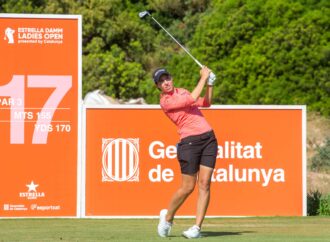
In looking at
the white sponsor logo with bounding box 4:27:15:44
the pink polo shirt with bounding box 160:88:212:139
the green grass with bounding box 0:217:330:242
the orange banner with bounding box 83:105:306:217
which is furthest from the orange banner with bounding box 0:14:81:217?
the pink polo shirt with bounding box 160:88:212:139

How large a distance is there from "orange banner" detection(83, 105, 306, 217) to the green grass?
44 centimetres

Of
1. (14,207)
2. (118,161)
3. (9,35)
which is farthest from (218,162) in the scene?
(9,35)

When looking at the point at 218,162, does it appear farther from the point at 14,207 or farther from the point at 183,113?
the point at 183,113

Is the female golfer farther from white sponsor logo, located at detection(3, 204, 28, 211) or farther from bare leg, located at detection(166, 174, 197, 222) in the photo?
white sponsor logo, located at detection(3, 204, 28, 211)

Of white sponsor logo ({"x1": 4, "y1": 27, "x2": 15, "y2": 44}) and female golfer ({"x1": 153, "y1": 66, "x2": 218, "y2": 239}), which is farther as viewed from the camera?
white sponsor logo ({"x1": 4, "y1": 27, "x2": 15, "y2": 44})

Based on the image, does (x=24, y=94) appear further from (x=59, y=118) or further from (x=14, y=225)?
(x=14, y=225)

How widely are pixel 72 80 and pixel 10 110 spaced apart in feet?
2.99

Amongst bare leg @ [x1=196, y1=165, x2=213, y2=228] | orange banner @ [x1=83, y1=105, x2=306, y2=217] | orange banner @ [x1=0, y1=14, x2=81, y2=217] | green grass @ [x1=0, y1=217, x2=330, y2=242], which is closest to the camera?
green grass @ [x1=0, y1=217, x2=330, y2=242]

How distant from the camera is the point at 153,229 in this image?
45.6 feet

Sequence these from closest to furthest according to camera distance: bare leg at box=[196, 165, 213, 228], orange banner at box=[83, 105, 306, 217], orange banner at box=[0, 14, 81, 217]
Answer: bare leg at box=[196, 165, 213, 228]
orange banner at box=[0, 14, 81, 217]
orange banner at box=[83, 105, 306, 217]

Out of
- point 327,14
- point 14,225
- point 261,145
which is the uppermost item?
point 327,14

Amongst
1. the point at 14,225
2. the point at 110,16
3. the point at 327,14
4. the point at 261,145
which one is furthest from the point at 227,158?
the point at 110,16

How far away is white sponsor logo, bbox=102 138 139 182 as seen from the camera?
16.0 m

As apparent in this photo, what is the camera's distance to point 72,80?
52.4ft
